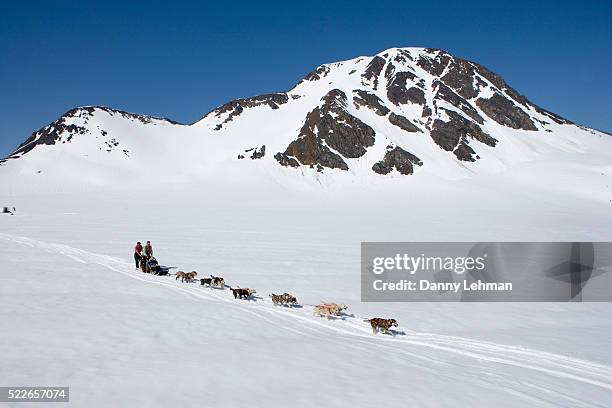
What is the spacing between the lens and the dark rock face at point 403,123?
352ft

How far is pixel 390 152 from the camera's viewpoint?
9238cm

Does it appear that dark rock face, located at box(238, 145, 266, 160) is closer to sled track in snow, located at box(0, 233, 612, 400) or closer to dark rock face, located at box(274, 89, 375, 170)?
dark rock face, located at box(274, 89, 375, 170)

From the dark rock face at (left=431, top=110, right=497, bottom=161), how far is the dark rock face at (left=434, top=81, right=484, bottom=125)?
686cm

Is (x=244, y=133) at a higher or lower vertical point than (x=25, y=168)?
higher

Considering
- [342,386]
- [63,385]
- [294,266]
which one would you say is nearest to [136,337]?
[63,385]

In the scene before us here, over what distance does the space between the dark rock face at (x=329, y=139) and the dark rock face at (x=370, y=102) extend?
13099 mm

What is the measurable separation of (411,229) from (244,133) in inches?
3512

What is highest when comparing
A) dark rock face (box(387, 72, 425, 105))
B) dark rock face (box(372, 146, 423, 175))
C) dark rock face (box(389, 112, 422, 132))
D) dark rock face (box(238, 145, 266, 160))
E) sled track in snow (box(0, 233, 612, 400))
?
dark rock face (box(387, 72, 425, 105))

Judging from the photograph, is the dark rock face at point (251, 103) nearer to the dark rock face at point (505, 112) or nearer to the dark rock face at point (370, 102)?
the dark rock face at point (370, 102)

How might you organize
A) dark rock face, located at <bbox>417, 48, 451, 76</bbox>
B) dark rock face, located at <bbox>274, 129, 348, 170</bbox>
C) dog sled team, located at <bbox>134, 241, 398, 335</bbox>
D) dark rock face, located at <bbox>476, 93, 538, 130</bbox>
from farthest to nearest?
dark rock face, located at <bbox>417, 48, 451, 76</bbox> → dark rock face, located at <bbox>476, 93, 538, 130</bbox> → dark rock face, located at <bbox>274, 129, 348, 170</bbox> → dog sled team, located at <bbox>134, 241, 398, 335</bbox>

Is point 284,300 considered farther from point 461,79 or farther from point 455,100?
point 461,79

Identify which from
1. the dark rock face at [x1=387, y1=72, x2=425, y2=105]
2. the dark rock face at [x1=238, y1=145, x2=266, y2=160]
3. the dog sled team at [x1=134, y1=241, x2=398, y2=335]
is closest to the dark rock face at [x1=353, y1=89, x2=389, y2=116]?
the dark rock face at [x1=387, y1=72, x2=425, y2=105]

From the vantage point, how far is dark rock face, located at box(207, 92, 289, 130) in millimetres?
132125

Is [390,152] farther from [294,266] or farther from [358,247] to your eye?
[294,266]
